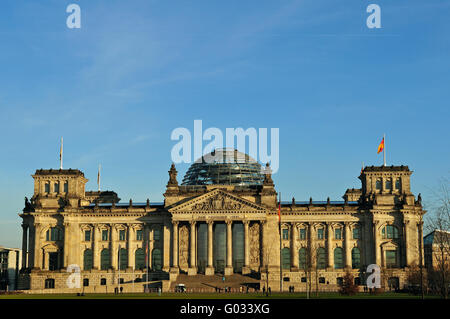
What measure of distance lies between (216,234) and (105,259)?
936 inches

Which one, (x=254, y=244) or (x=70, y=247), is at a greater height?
(x=254, y=244)

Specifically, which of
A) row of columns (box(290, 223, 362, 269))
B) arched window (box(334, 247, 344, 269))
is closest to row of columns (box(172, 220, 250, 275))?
row of columns (box(290, 223, 362, 269))

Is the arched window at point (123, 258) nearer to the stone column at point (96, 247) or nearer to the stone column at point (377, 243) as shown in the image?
the stone column at point (96, 247)

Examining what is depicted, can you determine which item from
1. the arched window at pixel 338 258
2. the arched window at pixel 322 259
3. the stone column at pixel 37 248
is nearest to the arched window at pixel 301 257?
the arched window at pixel 322 259

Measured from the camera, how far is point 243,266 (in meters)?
133

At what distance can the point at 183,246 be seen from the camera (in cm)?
13662

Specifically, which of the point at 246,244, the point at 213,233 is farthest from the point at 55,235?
the point at 246,244

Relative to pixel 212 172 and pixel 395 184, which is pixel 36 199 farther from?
pixel 395 184

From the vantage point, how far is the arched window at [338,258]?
5335 inches

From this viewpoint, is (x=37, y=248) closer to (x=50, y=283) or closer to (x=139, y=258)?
(x=50, y=283)

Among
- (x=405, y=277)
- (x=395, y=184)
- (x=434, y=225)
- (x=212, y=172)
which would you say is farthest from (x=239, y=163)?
(x=434, y=225)

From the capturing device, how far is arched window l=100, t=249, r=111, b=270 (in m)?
139

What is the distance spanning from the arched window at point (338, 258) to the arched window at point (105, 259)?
1837 inches
